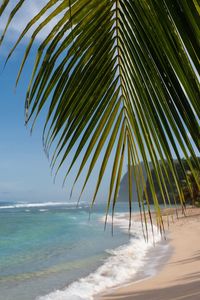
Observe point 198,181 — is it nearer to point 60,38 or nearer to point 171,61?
point 171,61

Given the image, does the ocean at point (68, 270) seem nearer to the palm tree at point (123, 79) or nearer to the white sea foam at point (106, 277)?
the white sea foam at point (106, 277)

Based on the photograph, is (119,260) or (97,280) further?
(119,260)

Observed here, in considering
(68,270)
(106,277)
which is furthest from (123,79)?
(68,270)

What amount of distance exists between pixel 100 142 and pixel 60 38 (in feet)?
0.72

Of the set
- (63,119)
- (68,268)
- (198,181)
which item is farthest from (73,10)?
(68,268)

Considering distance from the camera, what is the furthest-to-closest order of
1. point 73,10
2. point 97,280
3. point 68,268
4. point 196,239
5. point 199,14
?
point 196,239 → point 68,268 → point 97,280 → point 73,10 → point 199,14

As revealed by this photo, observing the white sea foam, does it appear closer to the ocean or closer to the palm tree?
the ocean

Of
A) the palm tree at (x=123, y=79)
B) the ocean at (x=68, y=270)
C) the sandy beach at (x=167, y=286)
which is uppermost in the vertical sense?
the palm tree at (x=123, y=79)

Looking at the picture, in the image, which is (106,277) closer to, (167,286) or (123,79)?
(167,286)

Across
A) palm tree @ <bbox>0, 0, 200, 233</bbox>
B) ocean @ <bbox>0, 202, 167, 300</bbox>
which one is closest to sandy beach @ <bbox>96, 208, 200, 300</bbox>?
ocean @ <bbox>0, 202, 167, 300</bbox>

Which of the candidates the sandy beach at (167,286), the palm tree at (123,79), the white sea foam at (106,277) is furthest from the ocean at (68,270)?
the palm tree at (123,79)

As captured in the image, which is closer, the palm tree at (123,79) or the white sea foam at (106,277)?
the palm tree at (123,79)

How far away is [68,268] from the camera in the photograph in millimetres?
10727

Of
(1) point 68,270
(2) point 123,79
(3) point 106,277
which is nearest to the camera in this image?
(2) point 123,79
